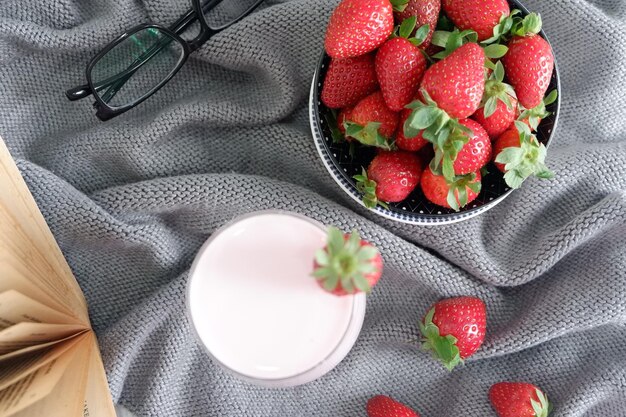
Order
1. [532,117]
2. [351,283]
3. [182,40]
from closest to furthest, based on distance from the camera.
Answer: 1. [351,283]
2. [532,117]
3. [182,40]

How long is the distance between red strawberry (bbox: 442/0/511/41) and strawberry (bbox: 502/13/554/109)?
1.1 inches

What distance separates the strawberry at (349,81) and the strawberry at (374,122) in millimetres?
25

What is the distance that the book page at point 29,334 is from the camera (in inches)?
22.7

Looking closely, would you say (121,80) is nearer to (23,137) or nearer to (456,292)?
(23,137)

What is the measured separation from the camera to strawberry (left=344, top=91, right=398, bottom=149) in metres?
0.66

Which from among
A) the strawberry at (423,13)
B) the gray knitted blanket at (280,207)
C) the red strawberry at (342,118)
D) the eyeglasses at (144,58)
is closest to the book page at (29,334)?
the gray knitted blanket at (280,207)

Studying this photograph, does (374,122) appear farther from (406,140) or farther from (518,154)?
(518,154)

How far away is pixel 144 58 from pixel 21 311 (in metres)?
0.38

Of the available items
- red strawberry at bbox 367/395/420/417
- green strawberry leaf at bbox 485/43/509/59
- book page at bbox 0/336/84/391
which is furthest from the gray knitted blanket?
green strawberry leaf at bbox 485/43/509/59

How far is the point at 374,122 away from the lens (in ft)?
2.16

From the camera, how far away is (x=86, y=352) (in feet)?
2.44

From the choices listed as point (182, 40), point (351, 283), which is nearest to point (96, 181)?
point (182, 40)

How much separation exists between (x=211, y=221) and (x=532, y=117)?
16.3 inches

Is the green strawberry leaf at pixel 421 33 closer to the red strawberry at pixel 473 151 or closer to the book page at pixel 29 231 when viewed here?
the red strawberry at pixel 473 151
